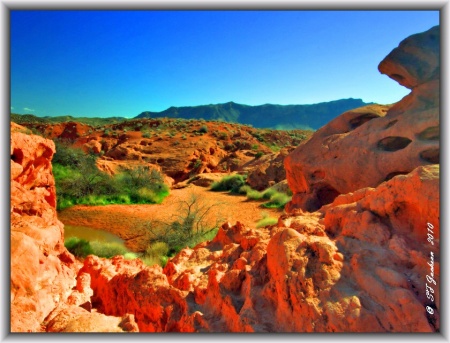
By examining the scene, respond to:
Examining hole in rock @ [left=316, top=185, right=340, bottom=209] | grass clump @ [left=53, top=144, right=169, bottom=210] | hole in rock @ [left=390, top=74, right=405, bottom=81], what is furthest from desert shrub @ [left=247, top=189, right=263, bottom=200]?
hole in rock @ [left=390, top=74, right=405, bottom=81]

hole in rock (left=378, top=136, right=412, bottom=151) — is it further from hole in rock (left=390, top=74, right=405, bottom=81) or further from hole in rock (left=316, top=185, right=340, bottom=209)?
hole in rock (left=316, top=185, right=340, bottom=209)

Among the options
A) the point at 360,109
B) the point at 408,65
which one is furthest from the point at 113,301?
the point at 360,109

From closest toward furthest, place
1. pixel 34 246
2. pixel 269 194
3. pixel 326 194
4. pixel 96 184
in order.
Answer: pixel 34 246, pixel 326 194, pixel 96 184, pixel 269 194

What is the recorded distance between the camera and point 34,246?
3316 mm

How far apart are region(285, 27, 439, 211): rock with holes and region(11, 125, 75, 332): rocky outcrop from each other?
15.5ft

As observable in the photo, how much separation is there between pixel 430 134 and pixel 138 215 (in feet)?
29.9

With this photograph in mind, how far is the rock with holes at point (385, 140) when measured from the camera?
5.13m

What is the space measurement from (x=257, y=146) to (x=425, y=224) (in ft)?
82.7

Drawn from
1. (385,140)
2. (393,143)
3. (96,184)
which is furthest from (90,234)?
(393,143)

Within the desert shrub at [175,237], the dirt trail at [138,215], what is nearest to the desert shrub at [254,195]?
the dirt trail at [138,215]

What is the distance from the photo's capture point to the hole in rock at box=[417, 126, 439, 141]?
5.00 metres

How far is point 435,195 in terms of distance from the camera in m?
2.88

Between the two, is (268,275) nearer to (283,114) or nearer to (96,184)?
(96,184)

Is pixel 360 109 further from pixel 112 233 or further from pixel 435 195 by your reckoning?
pixel 112 233
